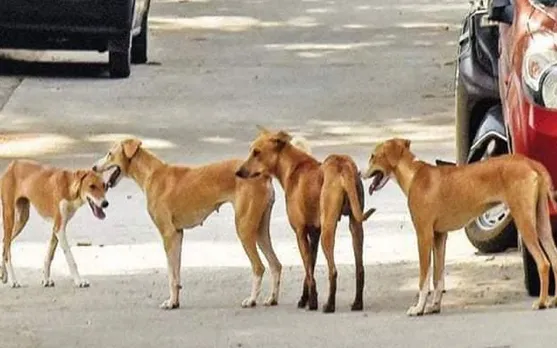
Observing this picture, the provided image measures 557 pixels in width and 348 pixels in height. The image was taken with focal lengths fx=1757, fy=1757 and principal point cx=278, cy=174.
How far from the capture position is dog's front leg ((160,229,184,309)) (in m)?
8.72

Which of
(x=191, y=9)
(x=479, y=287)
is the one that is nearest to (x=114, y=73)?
(x=191, y=9)

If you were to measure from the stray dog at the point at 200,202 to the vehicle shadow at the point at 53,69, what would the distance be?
9887 mm

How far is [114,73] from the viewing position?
1856 cm

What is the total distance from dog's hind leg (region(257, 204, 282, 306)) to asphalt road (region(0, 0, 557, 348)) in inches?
4.2

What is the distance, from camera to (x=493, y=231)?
10164mm

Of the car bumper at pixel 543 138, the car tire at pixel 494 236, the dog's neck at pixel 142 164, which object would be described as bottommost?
the car tire at pixel 494 236

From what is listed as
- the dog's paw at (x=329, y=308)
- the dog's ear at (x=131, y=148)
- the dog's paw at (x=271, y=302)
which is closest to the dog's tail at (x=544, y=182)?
the dog's paw at (x=329, y=308)

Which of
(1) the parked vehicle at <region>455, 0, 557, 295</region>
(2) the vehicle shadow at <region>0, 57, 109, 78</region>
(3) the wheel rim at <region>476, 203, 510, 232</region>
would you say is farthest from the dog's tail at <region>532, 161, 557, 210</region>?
(2) the vehicle shadow at <region>0, 57, 109, 78</region>

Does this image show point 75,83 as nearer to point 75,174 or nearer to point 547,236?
point 75,174

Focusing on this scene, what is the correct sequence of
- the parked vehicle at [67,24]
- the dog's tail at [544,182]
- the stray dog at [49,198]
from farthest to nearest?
the parked vehicle at [67,24] < the stray dog at [49,198] < the dog's tail at [544,182]

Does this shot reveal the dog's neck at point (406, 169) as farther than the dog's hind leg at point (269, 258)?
No

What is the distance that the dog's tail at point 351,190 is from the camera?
827 cm

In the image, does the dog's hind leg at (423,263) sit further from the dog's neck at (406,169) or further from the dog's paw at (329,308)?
the dog's paw at (329,308)

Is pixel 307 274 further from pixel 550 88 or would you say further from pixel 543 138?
pixel 550 88
